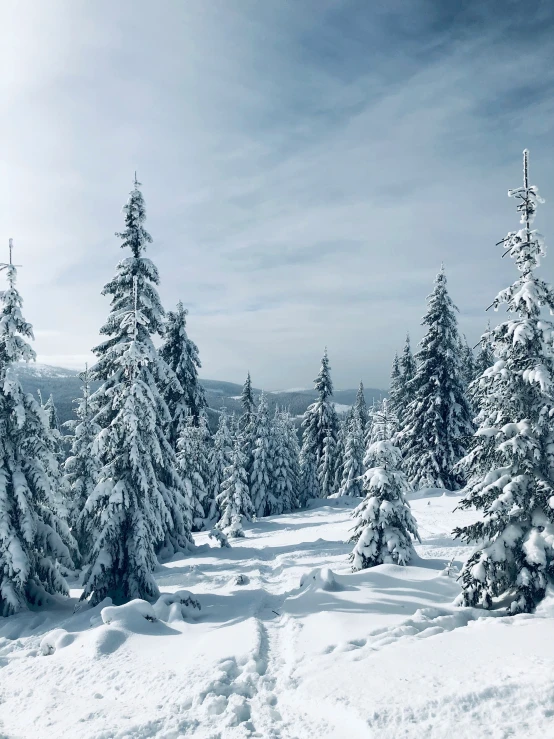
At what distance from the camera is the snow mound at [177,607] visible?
1159 cm

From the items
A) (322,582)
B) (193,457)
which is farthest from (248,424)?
(322,582)

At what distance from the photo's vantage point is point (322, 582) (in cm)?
1271

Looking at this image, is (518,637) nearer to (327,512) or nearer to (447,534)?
(447,534)

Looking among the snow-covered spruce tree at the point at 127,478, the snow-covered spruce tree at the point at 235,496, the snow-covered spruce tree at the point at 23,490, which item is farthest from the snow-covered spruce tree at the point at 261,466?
the snow-covered spruce tree at the point at 23,490

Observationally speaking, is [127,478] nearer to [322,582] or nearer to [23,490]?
[23,490]

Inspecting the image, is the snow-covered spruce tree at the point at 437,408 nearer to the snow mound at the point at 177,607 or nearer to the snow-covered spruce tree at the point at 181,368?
the snow-covered spruce tree at the point at 181,368

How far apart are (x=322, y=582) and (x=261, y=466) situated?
29723mm

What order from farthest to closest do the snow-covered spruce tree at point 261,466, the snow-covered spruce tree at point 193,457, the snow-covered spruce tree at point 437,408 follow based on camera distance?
the snow-covered spruce tree at point 261,466, the snow-covered spruce tree at point 437,408, the snow-covered spruce tree at point 193,457

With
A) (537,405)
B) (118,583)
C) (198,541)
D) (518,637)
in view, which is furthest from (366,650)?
(198,541)

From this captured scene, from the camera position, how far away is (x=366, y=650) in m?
8.76

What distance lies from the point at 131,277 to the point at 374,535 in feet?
40.9

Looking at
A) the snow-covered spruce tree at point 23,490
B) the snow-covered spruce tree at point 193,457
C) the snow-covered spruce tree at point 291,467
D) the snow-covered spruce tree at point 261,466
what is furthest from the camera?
the snow-covered spruce tree at point 291,467

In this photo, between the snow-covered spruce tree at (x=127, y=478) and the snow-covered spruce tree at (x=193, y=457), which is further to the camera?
the snow-covered spruce tree at (x=193, y=457)

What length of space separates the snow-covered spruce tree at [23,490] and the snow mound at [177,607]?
4.11m
